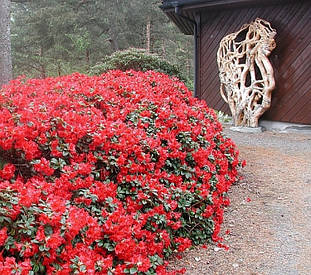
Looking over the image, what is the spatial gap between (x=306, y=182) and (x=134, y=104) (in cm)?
223

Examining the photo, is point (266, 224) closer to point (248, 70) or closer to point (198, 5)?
point (248, 70)

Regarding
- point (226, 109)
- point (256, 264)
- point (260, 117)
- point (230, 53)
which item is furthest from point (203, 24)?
point (256, 264)

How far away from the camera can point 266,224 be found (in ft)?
9.55

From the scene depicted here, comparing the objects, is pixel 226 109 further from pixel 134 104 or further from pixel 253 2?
pixel 134 104

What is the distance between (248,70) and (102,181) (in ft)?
17.3

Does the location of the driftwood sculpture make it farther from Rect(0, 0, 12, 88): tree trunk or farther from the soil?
Rect(0, 0, 12, 88): tree trunk

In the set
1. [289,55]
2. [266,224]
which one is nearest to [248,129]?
[289,55]

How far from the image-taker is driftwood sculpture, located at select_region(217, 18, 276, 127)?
6402mm

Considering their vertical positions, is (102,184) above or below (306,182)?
above

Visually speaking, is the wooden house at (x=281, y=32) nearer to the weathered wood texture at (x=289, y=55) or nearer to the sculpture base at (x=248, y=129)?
the weathered wood texture at (x=289, y=55)

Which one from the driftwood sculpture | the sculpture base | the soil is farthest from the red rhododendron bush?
the driftwood sculpture

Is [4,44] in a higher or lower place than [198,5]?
lower

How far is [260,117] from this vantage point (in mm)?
6977

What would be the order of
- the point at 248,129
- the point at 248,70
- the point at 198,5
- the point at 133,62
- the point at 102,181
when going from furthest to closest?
1. the point at 133,62
2. the point at 198,5
3. the point at 248,70
4. the point at 248,129
5. the point at 102,181
